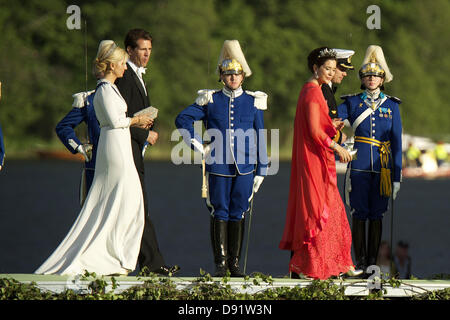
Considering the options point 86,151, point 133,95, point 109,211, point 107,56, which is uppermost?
point 107,56

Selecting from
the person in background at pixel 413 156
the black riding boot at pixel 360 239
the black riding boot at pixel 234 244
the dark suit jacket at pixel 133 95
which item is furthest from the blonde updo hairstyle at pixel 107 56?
the person in background at pixel 413 156

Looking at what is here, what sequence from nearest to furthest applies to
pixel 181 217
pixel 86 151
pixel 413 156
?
pixel 86 151, pixel 181 217, pixel 413 156

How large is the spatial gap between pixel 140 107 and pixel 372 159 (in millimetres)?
2156

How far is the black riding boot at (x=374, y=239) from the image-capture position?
1074 centimetres

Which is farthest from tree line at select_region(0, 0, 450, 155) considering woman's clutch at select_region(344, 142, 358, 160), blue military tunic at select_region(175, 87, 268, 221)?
blue military tunic at select_region(175, 87, 268, 221)

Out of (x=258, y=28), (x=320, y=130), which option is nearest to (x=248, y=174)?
(x=320, y=130)

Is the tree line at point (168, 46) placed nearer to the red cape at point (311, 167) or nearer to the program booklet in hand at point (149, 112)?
the red cape at point (311, 167)

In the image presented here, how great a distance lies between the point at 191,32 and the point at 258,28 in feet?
19.0

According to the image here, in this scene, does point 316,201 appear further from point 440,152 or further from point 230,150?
point 440,152

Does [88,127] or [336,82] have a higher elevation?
[336,82]

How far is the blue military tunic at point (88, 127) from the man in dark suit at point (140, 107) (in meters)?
0.40

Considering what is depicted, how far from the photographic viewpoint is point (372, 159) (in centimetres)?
1078

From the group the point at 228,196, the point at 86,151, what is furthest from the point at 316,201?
the point at 86,151

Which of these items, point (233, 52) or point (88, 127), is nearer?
point (233, 52)
